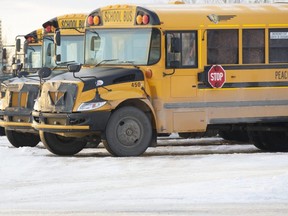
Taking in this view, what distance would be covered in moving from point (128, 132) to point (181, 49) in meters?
1.73

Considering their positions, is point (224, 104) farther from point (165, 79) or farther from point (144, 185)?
point (144, 185)

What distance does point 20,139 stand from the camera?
21641mm

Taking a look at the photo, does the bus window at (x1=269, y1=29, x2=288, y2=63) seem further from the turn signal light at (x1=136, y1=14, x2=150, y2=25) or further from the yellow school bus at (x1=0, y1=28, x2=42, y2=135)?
the yellow school bus at (x1=0, y1=28, x2=42, y2=135)

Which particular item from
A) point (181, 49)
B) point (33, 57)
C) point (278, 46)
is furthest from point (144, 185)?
point (33, 57)

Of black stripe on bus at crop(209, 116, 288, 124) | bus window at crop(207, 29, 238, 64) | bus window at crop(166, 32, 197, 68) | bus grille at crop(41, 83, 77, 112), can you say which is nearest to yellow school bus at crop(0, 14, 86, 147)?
bus grille at crop(41, 83, 77, 112)

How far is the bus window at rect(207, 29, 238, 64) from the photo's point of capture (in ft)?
62.5

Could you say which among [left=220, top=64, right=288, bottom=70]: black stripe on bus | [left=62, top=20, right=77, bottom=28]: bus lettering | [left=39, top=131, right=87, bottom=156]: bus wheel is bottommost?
[left=39, top=131, right=87, bottom=156]: bus wheel

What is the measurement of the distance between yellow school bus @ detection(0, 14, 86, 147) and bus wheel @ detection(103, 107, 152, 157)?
2325 millimetres

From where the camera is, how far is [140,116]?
60.6 feet

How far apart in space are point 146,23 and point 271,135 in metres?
3.58

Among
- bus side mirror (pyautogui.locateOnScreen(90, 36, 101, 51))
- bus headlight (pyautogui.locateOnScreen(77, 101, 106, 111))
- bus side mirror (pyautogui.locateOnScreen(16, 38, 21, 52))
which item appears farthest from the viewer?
bus side mirror (pyautogui.locateOnScreen(16, 38, 21, 52))

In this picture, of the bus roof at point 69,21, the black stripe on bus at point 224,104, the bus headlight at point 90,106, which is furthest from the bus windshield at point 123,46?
the bus roof at point 69,21

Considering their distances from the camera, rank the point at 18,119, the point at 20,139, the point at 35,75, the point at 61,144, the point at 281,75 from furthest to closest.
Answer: the point at 20,139 < the point at 35,75 < the point at 18,119 < the point at 281,75 < the point at 61,144

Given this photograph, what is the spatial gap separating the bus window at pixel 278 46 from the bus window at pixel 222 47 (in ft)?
2.36
